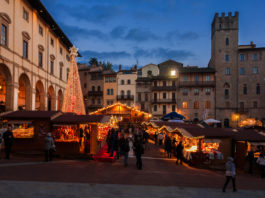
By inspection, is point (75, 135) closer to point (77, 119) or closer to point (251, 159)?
point (77, 119)

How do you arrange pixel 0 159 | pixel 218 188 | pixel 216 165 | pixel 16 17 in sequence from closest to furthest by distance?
pixel 218 188, pixel 0 159, pixel 216 165, pixel 16 17

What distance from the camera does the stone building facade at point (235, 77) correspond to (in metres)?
48.2

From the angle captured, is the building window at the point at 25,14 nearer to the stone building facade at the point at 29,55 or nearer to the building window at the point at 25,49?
the stone building facade at the point at 29,55

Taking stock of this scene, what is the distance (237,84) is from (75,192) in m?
49.1

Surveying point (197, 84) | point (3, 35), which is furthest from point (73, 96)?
point (197, 84)

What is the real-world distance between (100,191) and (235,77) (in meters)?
48.6

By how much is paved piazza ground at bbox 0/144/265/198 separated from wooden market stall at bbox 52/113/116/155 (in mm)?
2517

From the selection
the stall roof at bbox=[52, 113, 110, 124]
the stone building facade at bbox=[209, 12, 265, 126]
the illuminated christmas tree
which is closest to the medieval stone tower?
the stone building facade at bbox=[209, 12, 265, 126]

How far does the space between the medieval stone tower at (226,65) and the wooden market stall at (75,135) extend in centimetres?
4022

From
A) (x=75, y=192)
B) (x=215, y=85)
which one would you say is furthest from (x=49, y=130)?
(x=215, y=85)

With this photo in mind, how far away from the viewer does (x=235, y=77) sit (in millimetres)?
48875

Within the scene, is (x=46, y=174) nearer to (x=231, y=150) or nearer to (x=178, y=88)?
(x=231, y=150)

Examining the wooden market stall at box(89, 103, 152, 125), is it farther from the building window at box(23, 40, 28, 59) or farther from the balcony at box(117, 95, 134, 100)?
the balcony at box(117, 95, 134, 100)

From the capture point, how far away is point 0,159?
39.9ft
